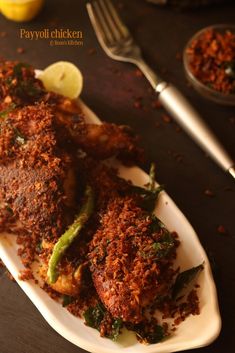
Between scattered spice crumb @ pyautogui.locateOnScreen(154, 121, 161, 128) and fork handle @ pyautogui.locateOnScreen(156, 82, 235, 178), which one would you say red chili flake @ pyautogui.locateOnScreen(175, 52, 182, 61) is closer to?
fork handle @ pyautogui.locateOnScreen(156, 82, 235, 178)

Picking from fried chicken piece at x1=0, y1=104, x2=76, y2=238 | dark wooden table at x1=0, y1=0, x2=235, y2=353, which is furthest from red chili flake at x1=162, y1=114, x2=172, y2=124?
fried chicken piece at x1=0, y1=104, x2=76, y2=238

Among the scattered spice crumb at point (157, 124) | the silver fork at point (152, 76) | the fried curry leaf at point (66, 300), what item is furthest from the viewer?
the scattered spice crumb at point (157, 124)

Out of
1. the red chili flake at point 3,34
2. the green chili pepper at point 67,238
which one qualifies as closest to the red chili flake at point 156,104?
the green chili pepper at point 67,238

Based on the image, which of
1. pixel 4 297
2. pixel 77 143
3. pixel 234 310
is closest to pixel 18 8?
pixel 77 143

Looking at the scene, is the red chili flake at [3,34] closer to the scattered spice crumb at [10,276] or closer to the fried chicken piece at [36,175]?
the fried chicken piece at [36,175]

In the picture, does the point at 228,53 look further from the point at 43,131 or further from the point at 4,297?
the point at 4,297

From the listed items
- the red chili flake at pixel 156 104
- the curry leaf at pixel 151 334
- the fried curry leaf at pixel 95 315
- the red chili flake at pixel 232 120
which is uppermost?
the red chili flake at pixel 156 104
